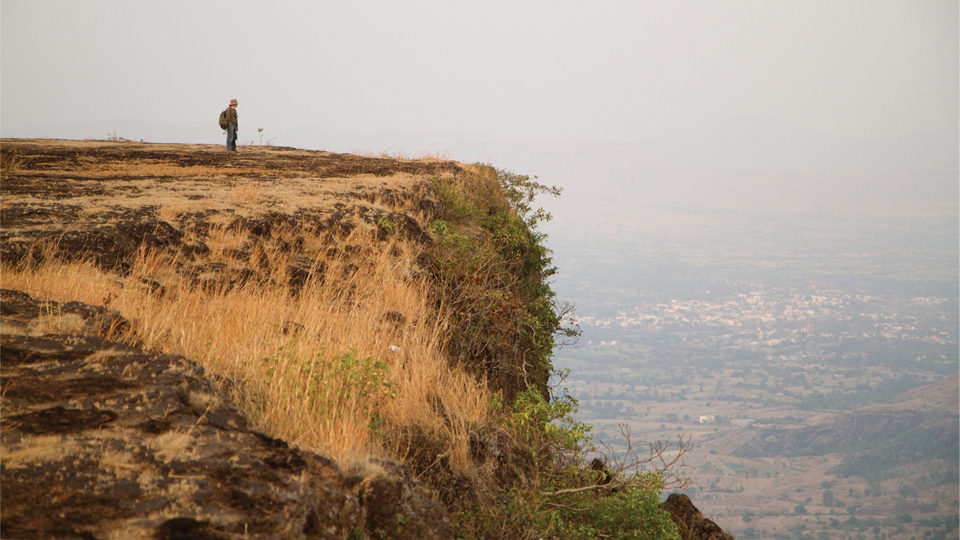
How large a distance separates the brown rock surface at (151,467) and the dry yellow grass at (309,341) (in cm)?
30

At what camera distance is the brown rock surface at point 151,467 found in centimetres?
238

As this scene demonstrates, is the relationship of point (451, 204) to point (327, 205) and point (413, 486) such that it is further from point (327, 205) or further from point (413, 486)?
point (413, 486)

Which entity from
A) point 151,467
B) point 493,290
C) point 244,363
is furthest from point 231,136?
point 151,467

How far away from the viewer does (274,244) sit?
7.59 meters

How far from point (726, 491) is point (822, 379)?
10400 centimetres

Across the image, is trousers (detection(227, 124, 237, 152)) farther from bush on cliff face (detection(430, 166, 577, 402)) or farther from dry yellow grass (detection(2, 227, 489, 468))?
dry yellow grass (detection(2, 227, 489, 468))

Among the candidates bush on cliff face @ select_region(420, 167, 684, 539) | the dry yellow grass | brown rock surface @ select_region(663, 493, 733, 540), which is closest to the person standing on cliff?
bush on cliff face @ select_region(420, 167, 684, 539)

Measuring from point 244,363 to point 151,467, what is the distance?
5.40ft

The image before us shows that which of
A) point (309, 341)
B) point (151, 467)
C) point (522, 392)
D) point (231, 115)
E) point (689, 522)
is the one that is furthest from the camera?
point (231, 115)

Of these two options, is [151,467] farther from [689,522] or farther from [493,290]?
[689,522]

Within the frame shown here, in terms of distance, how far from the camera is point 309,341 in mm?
5023

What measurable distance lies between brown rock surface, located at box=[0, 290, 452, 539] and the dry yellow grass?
0.30 metres

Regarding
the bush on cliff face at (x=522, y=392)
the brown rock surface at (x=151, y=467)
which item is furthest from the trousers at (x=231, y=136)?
the brown rock surface at (x=151, y=467)

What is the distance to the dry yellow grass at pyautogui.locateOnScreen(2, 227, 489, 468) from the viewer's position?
3.79 m
